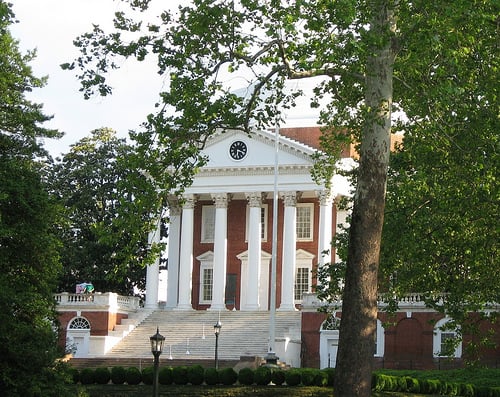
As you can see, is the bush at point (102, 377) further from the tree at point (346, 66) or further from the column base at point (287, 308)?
the column base at point (287, 308)

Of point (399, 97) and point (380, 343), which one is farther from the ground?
point (399, 97)

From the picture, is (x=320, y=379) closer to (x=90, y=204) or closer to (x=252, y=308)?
(x=252, y=308)

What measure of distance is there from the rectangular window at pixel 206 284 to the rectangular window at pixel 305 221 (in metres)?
5.80

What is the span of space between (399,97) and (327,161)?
6796 mm

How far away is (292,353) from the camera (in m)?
56.1

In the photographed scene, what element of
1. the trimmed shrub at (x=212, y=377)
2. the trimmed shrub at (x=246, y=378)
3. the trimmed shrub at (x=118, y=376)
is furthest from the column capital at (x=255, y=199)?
the trimmed shrub at (x=246, y=378)

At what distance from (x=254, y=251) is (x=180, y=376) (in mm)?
25148

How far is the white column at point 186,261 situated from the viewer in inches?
2497

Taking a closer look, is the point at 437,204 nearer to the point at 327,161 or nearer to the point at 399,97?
the point at 399,97

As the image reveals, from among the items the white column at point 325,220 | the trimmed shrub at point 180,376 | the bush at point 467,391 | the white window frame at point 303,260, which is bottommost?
the bush at point 467,391

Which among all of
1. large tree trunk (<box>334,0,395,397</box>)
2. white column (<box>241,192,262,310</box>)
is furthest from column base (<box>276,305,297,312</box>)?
large tree trunk (<box>334,0,395,397</box>)

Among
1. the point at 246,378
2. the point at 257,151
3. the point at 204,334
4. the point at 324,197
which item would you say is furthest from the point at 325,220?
the point at 246,378

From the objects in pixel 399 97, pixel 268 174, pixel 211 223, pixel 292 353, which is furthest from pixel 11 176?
pixel 211 223

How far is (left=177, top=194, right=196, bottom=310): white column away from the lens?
63.4 meters
